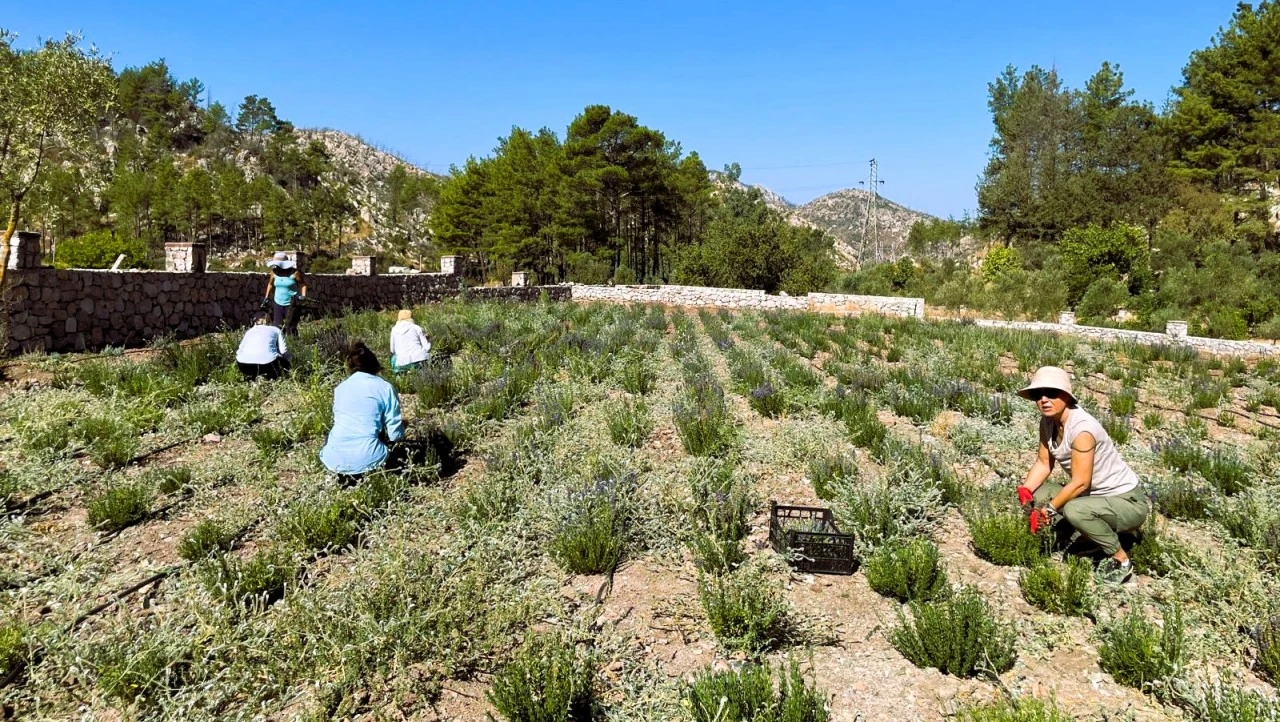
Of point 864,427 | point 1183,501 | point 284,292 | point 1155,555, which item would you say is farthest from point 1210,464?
point 284,292

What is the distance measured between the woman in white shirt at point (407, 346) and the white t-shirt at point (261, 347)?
143 centimetres

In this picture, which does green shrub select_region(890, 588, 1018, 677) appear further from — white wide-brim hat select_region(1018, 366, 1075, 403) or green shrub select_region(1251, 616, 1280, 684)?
white wide-brim hat select_region(1018, 366, 1075, 403)

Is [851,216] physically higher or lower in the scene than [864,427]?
higher

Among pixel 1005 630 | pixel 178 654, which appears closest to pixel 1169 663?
pixel 1005 630

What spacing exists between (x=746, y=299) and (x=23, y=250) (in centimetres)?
2000

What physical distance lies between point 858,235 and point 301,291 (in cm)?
11910

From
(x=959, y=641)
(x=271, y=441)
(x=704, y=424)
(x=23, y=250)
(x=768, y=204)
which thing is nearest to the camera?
(x=959, y=641)

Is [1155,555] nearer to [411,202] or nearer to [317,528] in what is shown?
[317,528]

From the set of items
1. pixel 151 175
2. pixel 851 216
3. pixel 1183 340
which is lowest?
pixel 1183 340

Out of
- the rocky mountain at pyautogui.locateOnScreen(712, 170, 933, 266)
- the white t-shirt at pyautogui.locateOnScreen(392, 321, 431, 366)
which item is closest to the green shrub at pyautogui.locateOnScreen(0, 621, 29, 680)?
the white t-shirt at pyautogui.locateOnScreen(392, 321, 431, 366)

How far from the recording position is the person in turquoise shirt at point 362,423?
4766mm

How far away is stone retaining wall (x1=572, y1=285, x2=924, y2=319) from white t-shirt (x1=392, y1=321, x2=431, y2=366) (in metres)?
14.9

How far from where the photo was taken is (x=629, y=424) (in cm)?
629

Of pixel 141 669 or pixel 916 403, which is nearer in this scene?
pixel 141 669
